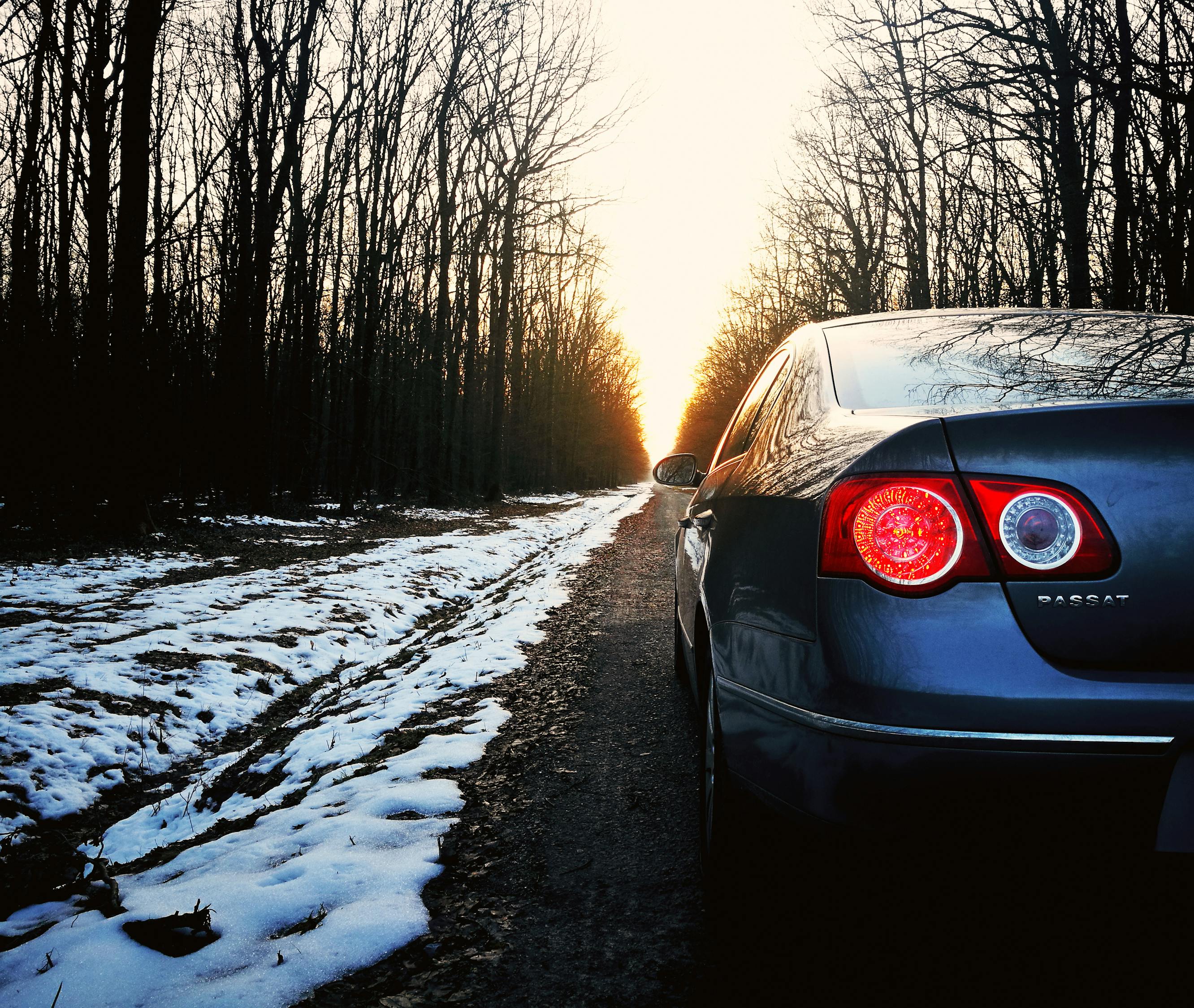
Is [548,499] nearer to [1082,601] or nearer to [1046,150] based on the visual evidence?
[1046,150]

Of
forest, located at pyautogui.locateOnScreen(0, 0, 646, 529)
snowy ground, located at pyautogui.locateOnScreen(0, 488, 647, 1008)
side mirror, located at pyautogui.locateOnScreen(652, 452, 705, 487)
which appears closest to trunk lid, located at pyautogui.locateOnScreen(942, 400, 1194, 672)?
snowy ground, located at pyautogui.locateOnScreen(0, 488, 647, 1008)

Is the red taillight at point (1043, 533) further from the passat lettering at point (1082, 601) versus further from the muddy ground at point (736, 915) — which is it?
the muddy ground at point (736, 915)

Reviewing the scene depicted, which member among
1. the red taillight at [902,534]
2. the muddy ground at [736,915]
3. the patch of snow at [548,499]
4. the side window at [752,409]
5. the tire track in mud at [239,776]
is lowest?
the tire track in mud at [239,776]

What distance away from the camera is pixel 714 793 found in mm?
2186

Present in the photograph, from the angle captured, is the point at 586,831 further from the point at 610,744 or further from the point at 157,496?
the point at 157,496

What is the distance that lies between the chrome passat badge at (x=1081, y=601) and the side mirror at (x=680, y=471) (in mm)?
2841

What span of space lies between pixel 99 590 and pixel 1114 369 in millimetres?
A: 7969

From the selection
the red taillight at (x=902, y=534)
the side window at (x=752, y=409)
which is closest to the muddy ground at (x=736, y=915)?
the red taillight at (x=902, y=534)

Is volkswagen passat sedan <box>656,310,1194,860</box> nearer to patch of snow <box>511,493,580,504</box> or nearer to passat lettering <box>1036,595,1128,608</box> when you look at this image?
passat lettering <box>1036,595,1128,608</box>

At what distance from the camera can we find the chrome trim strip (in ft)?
4.16

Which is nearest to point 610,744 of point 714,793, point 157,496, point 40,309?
point 714,793

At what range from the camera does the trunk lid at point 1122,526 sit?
132 centimetres

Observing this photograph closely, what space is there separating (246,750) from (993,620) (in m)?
3.94

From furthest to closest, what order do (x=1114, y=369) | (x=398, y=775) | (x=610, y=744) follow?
(x=610, y=744) → (x=398, y=775) → (x=1114, y=369)
